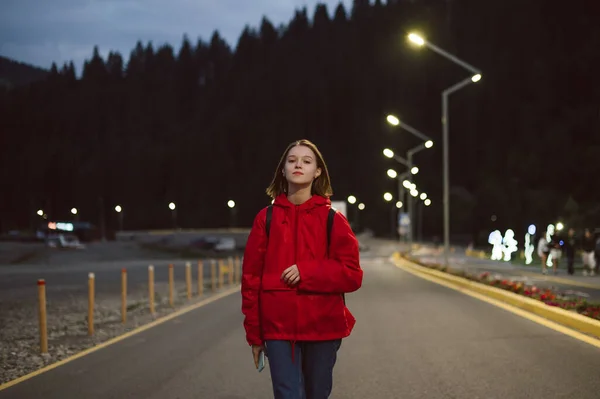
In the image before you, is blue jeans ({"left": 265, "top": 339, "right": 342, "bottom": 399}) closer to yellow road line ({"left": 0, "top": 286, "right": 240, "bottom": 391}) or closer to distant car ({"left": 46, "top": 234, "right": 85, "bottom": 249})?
yellow road line ({"left": 0, "top": 286, "right": 240, "bottom": 391})

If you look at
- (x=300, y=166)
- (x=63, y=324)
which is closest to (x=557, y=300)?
(x=63, y=324)

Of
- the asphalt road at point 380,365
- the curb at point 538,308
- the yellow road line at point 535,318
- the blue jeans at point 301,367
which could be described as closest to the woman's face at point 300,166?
the blue jeans at point 301,367

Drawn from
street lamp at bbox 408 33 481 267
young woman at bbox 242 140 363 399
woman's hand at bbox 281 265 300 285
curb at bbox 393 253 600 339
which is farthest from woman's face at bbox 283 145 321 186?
street lamp at bbox 408 33 481 267

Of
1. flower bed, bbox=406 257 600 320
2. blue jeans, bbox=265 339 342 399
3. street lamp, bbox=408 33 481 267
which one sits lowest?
flower bed, bbox=406 257 600 320

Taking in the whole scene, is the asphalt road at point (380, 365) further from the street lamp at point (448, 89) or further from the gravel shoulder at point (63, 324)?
the street lamp at point (448, 89)

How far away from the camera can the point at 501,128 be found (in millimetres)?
108000

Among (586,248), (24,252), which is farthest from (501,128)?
(586,248)

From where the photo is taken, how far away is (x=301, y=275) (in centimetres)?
449

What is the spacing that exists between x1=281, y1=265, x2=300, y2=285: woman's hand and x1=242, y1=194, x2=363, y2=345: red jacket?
0.9 inches

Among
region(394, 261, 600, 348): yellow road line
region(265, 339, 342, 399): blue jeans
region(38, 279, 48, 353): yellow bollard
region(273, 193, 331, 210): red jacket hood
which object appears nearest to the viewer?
region(265, 339, 342, 399): blue jeans

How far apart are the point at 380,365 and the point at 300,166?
560cm

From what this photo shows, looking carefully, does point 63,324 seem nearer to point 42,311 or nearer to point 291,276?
point 42,311

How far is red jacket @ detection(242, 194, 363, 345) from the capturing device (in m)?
4.56

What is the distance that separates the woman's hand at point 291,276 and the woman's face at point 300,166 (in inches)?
21.2
